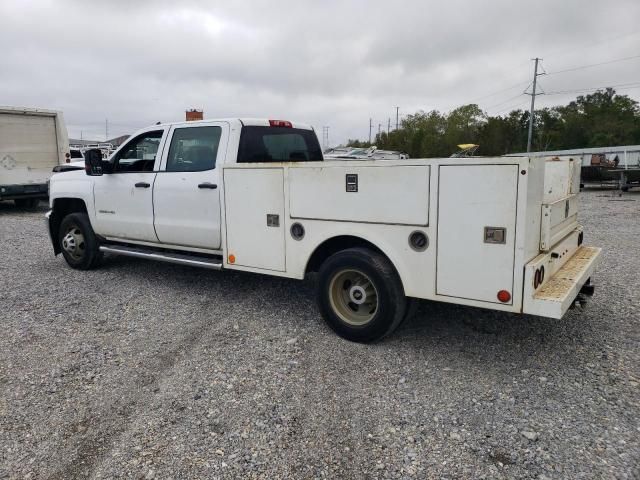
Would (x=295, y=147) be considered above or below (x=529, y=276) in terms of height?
above

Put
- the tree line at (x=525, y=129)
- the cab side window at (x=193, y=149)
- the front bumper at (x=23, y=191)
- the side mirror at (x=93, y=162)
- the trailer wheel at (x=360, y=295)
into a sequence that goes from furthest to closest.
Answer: the tree line at (x=525, y=129) < the front bumper at (x=23, y=191) < the side mirror at (x=93, y=162) < the cab side window at (x=193, y=149) < the trailer wheel at (x=360, y=295)

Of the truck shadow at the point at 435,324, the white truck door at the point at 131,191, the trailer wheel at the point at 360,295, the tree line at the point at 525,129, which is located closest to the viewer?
the trailer wheel at the point at 360,295

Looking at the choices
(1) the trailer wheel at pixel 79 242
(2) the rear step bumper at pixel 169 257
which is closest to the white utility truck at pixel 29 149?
(1) the trailer wheel at pixel 79 242

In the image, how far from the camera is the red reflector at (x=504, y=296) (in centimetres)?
379

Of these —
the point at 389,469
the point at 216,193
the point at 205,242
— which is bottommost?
the point at 389,469

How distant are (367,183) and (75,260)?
5.19m

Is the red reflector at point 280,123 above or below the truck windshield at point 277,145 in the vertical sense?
above

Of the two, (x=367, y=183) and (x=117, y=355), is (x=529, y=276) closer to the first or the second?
(x=367, y=183)

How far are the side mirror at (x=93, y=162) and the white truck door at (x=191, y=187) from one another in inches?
41.6

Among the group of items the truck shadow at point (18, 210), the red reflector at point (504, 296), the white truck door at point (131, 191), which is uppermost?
the white truck door at point (131, 191)

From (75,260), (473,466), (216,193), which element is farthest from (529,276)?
(75,260)

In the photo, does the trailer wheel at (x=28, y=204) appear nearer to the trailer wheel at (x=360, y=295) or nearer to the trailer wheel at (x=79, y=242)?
the trailer wheel at (x=79, y=242)

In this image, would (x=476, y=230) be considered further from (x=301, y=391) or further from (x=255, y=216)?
(x=255, y=216)

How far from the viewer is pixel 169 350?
463 centimetres
